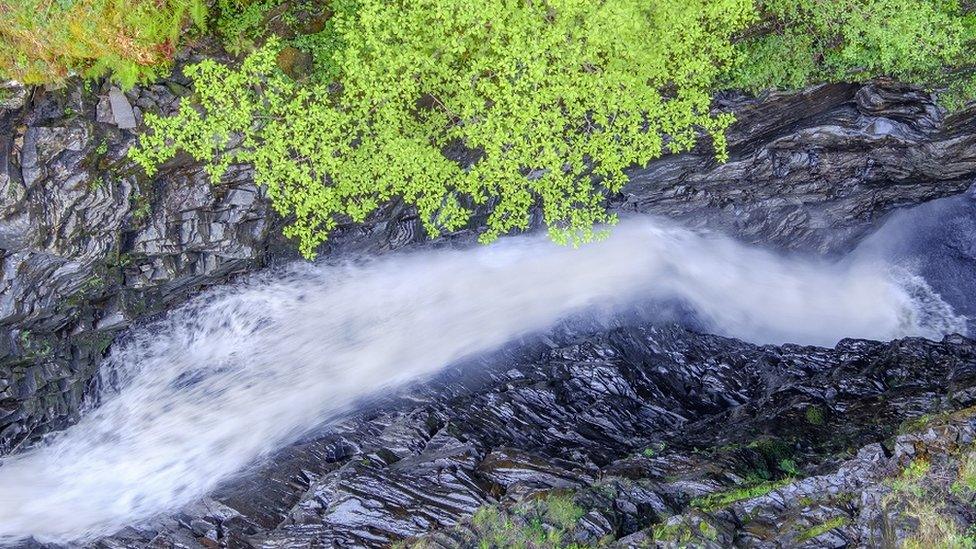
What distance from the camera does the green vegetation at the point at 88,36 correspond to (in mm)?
15039

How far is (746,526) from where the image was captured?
13602 millimetres

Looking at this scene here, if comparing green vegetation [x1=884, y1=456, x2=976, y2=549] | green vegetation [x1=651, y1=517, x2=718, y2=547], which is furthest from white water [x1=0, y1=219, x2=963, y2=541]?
green vegetation [x1=884, y1=456, x2=976, y2=549]

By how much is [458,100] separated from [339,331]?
7956mm

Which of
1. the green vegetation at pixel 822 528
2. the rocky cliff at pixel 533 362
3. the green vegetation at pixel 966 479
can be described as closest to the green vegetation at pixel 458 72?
the rocky cliff at pixel 533 362

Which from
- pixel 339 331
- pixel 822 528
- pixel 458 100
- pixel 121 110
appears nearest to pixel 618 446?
pixel 822 528

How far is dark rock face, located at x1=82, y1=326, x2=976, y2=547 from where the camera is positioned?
14047 millimetres

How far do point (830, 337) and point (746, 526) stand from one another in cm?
1245

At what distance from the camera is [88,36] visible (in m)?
15.3

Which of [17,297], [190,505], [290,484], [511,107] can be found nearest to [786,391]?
[511,107]

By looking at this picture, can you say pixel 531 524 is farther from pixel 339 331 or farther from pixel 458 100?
pixel 458 100

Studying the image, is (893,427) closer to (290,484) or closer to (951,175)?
(951,175)

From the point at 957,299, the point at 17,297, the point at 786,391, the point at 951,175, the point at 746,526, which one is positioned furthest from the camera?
the point at 957,299

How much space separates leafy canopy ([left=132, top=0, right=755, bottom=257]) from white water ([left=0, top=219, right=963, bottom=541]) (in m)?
3.73

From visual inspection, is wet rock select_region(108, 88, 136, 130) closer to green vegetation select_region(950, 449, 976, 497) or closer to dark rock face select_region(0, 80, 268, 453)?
dark rock face select_region(0, 80, 268, 453)
